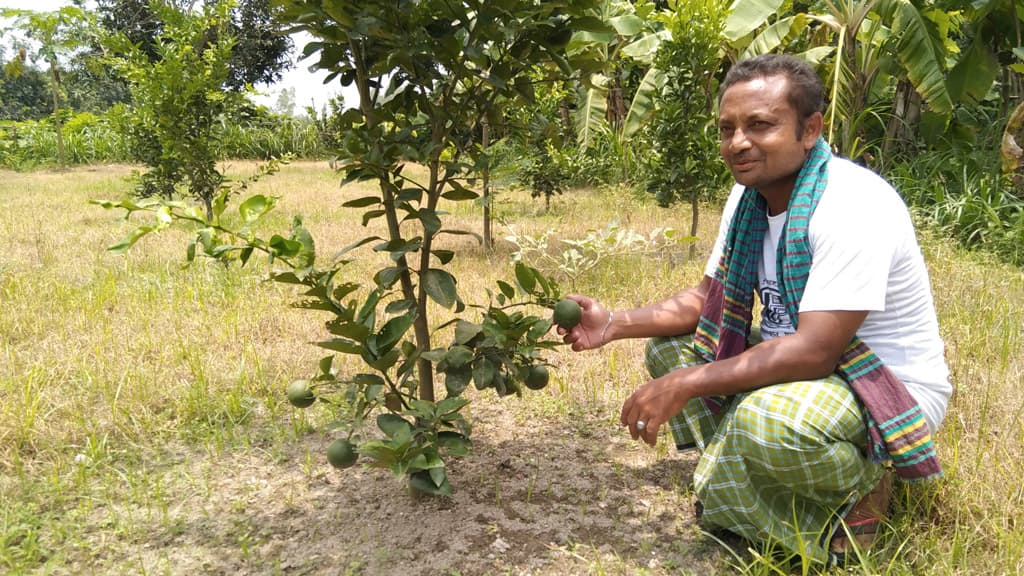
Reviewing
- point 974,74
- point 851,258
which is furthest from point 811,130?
point 974,74

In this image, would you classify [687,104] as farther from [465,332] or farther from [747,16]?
[465,332]

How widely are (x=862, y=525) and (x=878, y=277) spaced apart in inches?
25.9

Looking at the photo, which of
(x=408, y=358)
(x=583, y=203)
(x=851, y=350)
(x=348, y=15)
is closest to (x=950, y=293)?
(x=851, y=350)

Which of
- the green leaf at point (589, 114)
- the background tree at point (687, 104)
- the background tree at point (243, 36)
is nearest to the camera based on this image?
the background tree at point (687, 104)

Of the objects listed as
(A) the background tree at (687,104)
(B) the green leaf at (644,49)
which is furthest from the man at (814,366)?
(B) the green leaf at (644,49)

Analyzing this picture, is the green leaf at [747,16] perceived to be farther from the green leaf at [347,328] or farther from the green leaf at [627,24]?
the green leaf at [347,328]

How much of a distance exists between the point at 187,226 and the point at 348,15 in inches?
228

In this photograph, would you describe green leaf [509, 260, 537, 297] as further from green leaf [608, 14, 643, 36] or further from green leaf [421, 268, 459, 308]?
green leaf [608, 14, 643, 36]

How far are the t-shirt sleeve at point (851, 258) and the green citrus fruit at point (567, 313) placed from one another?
23.0 inches

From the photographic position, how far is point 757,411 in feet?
5.77

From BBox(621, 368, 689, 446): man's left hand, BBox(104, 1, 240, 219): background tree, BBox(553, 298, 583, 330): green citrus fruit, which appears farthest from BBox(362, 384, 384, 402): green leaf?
BBox(104, 1, 240, 219): background tree

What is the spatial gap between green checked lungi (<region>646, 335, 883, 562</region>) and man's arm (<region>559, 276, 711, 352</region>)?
390 millimetres

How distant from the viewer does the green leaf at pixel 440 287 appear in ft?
6.13

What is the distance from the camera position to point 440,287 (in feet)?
6.23
